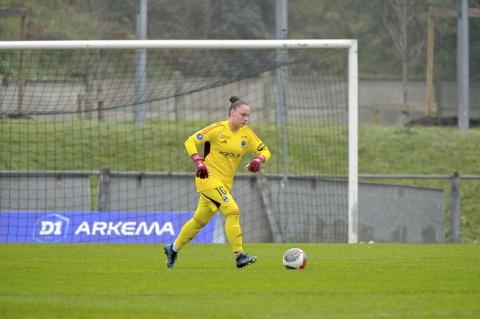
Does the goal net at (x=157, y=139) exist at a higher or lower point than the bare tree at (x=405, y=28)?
lower

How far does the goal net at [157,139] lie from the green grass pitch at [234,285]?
14.6ft

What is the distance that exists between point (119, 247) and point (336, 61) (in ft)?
60.1

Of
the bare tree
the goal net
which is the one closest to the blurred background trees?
the bare tree

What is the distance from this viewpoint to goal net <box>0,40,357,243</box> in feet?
63.7

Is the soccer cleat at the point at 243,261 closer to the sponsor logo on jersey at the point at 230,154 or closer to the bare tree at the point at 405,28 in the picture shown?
the sponsor logo on jersey at the point at 230,154

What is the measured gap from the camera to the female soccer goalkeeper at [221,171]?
12172 mm

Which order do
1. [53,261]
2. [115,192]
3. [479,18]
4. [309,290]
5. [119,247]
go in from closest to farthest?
[309,290], [53,261], [119,247], [115,192], [479,18]

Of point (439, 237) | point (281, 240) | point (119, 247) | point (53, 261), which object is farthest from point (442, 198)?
point (53, 261)

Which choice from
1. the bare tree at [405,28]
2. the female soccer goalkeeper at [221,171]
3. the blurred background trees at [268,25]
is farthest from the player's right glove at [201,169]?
the bare tree at [405,28]

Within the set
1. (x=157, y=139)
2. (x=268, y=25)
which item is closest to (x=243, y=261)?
(x=157, y=139)

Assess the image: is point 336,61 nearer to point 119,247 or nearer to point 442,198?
point 442,198

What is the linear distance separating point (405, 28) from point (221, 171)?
20.1 m

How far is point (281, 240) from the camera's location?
69.9 feet

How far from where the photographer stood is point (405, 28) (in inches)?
1243
